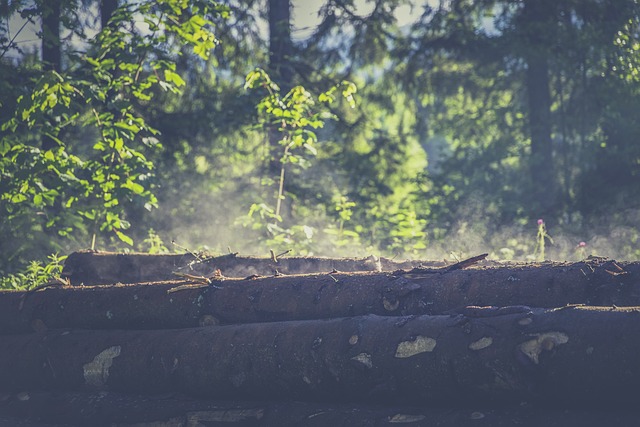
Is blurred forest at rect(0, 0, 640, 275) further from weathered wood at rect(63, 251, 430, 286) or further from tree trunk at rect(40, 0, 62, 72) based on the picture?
weathered wood at rect(63, 251, 430, 286)

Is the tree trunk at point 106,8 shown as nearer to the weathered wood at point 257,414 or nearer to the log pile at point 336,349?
the log pile at point 336,349

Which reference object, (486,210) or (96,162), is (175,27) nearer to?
(96,162)

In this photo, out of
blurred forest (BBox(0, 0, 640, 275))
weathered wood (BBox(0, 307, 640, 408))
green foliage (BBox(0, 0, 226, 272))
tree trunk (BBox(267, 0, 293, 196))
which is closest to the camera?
weathered wood (BBox(0, 307, 640, 408))

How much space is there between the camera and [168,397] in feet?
16.2

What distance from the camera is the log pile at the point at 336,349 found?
3.76 meters

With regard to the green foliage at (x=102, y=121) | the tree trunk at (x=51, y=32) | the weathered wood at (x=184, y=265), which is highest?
the tree trunk at (x=51, y=32)

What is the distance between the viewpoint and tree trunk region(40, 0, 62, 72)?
858 centimetres

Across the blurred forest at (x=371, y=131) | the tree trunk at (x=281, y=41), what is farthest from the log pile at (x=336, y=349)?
the tree trunk at (x=281, y=41)

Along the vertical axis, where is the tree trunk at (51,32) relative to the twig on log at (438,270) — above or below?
above

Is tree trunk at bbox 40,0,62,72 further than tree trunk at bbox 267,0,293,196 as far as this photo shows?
No

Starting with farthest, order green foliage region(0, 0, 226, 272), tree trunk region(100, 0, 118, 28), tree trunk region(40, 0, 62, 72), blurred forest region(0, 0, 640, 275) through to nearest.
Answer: tree trunk region(100, 0, 118, 28), blurred forest region(0, 0, 640, 275), tree trunk region(40, 0, 62, 72), green foliage region(0, 0, 226, 272)

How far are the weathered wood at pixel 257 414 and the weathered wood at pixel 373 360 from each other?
0.25ft

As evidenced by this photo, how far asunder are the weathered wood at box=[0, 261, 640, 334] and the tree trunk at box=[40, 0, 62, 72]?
3.35m

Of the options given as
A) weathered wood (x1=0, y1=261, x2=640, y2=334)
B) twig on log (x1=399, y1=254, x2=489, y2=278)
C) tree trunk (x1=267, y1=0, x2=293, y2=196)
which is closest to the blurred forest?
tree trunk (x1=267, y1=0, x2=293, y2=196)
